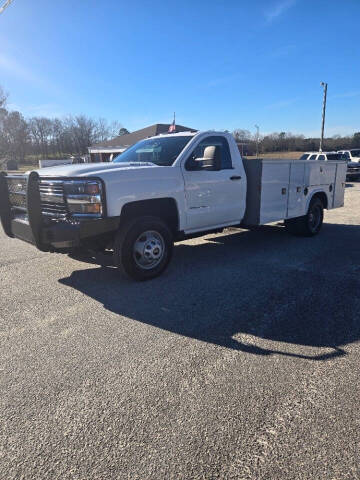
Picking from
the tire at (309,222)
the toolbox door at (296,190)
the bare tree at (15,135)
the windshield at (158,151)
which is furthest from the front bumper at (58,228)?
the bare tree at (15,135)

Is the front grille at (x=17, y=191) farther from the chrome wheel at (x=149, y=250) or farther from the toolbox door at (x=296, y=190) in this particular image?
the toolbox door at (x=296, y=190)

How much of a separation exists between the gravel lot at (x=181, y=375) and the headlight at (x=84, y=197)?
3.49ft

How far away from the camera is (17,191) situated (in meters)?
4.72

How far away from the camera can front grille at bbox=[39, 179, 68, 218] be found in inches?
167

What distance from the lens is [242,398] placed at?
2.43m

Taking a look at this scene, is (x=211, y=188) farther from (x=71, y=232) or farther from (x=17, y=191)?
(x=17, y=191)

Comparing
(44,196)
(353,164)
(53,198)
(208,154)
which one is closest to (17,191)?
(44,196)

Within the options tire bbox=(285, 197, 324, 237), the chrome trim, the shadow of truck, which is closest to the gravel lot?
the shadow of truck

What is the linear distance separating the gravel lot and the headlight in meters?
1.06

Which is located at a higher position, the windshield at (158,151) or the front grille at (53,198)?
the windshield at (158,151)

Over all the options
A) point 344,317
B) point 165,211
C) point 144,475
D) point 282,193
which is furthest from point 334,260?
point 144,475

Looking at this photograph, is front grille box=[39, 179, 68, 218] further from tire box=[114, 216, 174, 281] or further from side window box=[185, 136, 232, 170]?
side window box=[185, 136, 232, 170]

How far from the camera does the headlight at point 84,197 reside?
13.3 ft

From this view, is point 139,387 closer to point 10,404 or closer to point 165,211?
point 10,404
